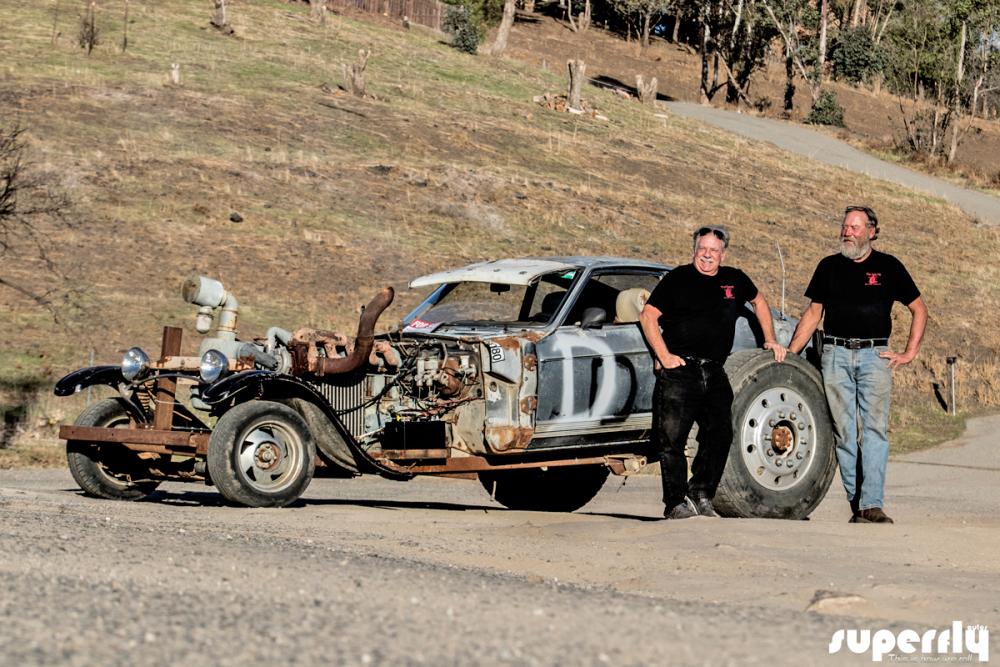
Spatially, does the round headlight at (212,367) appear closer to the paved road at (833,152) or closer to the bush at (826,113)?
the paved road at (833,152)

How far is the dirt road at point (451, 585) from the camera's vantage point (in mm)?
4750

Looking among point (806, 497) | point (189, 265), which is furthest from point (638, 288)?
point (189, 265)

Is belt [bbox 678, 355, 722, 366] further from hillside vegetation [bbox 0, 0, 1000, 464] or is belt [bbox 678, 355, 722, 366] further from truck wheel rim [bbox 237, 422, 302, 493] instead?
hillside vegetation [bbox 0, 0, 1000, 464]

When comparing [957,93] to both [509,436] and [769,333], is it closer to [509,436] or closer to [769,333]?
[769,333]

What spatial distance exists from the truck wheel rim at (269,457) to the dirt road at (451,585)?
0.28 m

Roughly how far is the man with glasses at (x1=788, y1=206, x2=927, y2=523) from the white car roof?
6.49 feet

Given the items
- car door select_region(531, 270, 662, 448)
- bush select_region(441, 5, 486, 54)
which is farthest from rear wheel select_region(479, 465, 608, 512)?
bush select_region(441, 5, 486, 54)

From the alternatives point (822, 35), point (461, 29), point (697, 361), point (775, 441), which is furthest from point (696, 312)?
point (822, 35)

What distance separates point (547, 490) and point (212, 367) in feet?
11.1

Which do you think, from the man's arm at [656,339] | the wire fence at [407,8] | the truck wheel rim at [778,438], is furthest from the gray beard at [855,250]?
the wire fence at [407,8]

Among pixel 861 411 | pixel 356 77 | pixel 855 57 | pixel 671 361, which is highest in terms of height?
pixel 855 57

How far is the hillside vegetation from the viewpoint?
1037 inches

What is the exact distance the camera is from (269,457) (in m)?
10.2

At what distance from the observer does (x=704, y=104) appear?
236 ft
